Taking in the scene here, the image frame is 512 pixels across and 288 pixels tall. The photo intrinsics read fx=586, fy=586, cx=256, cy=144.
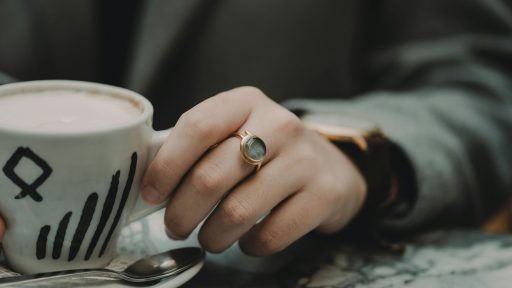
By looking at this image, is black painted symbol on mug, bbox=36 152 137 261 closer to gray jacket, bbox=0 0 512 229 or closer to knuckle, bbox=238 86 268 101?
knuckle, bbox=238 86 268 101

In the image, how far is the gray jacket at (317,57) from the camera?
23.3 inches

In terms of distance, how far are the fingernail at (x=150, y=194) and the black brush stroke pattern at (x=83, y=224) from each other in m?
0.03

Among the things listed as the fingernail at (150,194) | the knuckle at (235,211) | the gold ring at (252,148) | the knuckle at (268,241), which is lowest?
the fingernail at (150,194)

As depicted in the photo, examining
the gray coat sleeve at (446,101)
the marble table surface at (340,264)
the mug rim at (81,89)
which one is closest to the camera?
the mug rim at (81,89)

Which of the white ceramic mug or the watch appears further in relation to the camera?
the watch

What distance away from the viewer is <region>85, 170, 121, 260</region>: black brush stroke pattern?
0.99 feet

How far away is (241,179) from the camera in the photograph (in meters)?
0.33

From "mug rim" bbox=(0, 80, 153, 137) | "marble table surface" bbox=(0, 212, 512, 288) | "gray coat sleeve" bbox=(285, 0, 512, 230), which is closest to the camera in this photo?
"mug rim" bbox=(0, 80, 153, 137)

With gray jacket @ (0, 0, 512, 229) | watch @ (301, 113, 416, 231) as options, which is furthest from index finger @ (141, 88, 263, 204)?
gray jacket @ (0, 0, 512, 229)

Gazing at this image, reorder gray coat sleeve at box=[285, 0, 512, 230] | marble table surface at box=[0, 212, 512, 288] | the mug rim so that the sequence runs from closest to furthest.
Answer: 1. the mug rim
2. marble table surface at box=[0, 212, 512, 288]
3. gray coat sleeve at box=[285, 0, 512, 230]

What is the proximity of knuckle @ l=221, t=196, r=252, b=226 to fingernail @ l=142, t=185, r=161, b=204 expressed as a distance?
0.12 ft

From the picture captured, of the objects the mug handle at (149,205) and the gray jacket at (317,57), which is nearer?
the mug handle at (149,205)

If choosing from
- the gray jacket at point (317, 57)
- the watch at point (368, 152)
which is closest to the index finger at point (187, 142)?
the watch at point (368, 152)

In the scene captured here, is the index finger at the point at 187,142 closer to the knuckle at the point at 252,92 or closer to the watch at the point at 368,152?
the knuckle at the point at 252,92
